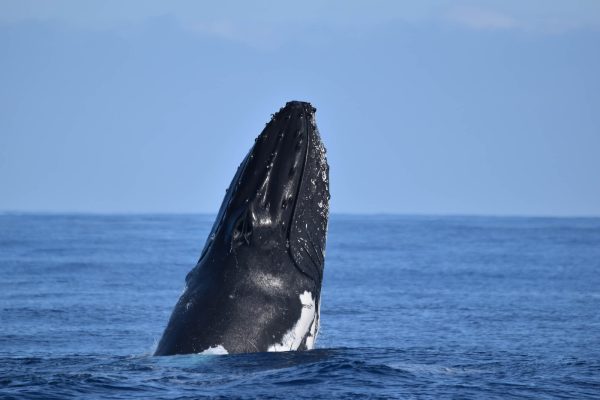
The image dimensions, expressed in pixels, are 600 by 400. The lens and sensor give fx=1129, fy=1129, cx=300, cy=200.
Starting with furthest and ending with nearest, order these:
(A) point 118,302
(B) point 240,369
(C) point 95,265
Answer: (C) point 95,265
(A) point 118,302
(B) point 240,369

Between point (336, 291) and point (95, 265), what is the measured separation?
31.7ft

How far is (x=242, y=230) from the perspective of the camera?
36.6 feet

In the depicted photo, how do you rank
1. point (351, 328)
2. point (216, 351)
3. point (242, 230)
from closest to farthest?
point (216, 351) < point (242, 230) < point (351, 328)

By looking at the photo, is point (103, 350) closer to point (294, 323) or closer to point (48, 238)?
point (294, 323)

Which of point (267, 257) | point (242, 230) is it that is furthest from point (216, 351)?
point (242, 230)

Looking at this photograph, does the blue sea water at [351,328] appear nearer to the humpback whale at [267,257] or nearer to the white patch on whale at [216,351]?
the white patch on whale at [216,351]

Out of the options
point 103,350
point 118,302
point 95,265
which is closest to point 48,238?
point 95,265

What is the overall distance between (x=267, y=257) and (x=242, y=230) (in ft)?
1.23

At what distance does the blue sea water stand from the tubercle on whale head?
121 cm

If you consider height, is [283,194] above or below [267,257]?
above

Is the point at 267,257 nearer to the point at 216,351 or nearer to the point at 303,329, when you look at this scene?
the point at 303,329

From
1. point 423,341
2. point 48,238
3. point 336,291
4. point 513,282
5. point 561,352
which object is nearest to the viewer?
point 561,352

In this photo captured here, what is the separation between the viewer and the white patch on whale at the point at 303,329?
Result: 1080 cm

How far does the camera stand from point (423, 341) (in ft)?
54.8
